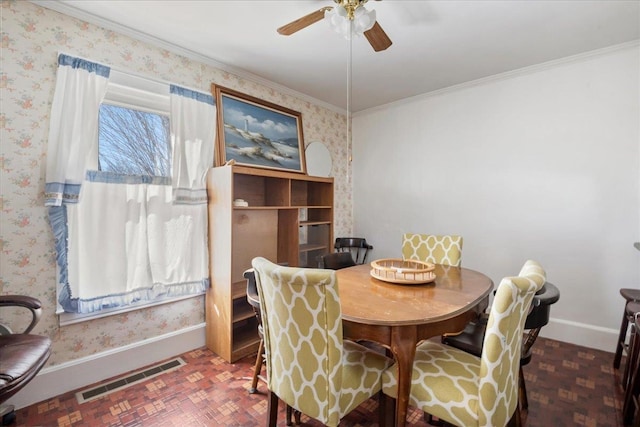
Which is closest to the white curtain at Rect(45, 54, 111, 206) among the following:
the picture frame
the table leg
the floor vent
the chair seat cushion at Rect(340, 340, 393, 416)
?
the picture frame

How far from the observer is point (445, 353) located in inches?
60.4

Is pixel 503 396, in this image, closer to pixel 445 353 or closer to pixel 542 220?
pixel 445 353

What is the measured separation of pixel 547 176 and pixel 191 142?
3.28 m

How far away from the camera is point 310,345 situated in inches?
48.8

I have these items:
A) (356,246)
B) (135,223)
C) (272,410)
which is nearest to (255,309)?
(272,410)

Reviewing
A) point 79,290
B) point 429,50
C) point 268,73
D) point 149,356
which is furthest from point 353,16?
point 149,356

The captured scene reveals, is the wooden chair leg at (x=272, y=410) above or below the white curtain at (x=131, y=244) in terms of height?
below

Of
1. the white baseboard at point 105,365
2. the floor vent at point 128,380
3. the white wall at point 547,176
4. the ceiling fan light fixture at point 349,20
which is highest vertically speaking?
the ceiling fan light fixture at point 349,20

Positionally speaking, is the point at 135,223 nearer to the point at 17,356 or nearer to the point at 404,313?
the point at 17,356

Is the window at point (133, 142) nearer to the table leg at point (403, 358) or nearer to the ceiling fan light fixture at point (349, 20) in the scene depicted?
the ceiling fan light fixture at point (349, 20)

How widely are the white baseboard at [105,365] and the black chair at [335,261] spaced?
1262 millimetres

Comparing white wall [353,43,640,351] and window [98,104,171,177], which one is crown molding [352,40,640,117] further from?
window [98,104,171,177]

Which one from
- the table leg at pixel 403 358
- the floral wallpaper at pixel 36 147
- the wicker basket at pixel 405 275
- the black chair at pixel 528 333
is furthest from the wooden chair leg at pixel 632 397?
the floral wallpaper at pixel 36 147

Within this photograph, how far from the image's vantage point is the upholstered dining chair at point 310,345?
1173 mm
